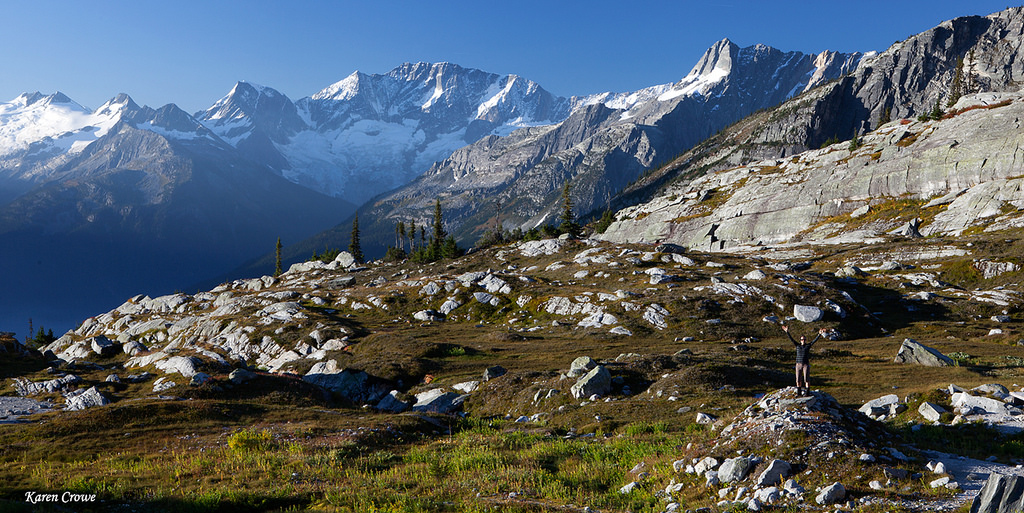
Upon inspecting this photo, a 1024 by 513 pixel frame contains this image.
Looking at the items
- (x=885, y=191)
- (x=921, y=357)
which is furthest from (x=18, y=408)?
(x=885, y=191)

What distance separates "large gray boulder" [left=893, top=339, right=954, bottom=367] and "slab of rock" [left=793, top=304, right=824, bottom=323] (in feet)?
69.8

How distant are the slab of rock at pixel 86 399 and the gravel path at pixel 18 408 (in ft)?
4.28

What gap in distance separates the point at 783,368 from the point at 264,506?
3892 cm

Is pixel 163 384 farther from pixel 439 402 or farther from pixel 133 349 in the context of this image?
pixel 133 349

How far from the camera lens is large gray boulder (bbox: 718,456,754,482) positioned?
15.2m

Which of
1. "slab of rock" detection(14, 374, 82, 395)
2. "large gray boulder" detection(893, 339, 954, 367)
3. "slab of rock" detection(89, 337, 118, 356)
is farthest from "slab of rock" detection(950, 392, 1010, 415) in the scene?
"slab of rock" detection(89, 337, 118, 356)

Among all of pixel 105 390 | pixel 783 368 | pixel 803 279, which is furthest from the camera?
pixel 803 279

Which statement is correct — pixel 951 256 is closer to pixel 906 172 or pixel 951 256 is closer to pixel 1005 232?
pixel 1005 232

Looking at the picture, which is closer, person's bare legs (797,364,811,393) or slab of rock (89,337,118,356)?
person's bare legs (797,364,811,393)

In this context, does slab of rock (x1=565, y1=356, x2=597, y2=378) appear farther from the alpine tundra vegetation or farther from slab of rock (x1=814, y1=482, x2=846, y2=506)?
slab of rock (x1=814, y1=482, x2=846, y2=506)

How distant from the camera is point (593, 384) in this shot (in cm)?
3588

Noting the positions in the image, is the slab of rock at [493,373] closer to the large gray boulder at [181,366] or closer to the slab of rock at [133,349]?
the large gray boulder at [181,366]

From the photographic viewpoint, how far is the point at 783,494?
13.8 metres

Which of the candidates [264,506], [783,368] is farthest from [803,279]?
[264,506]
